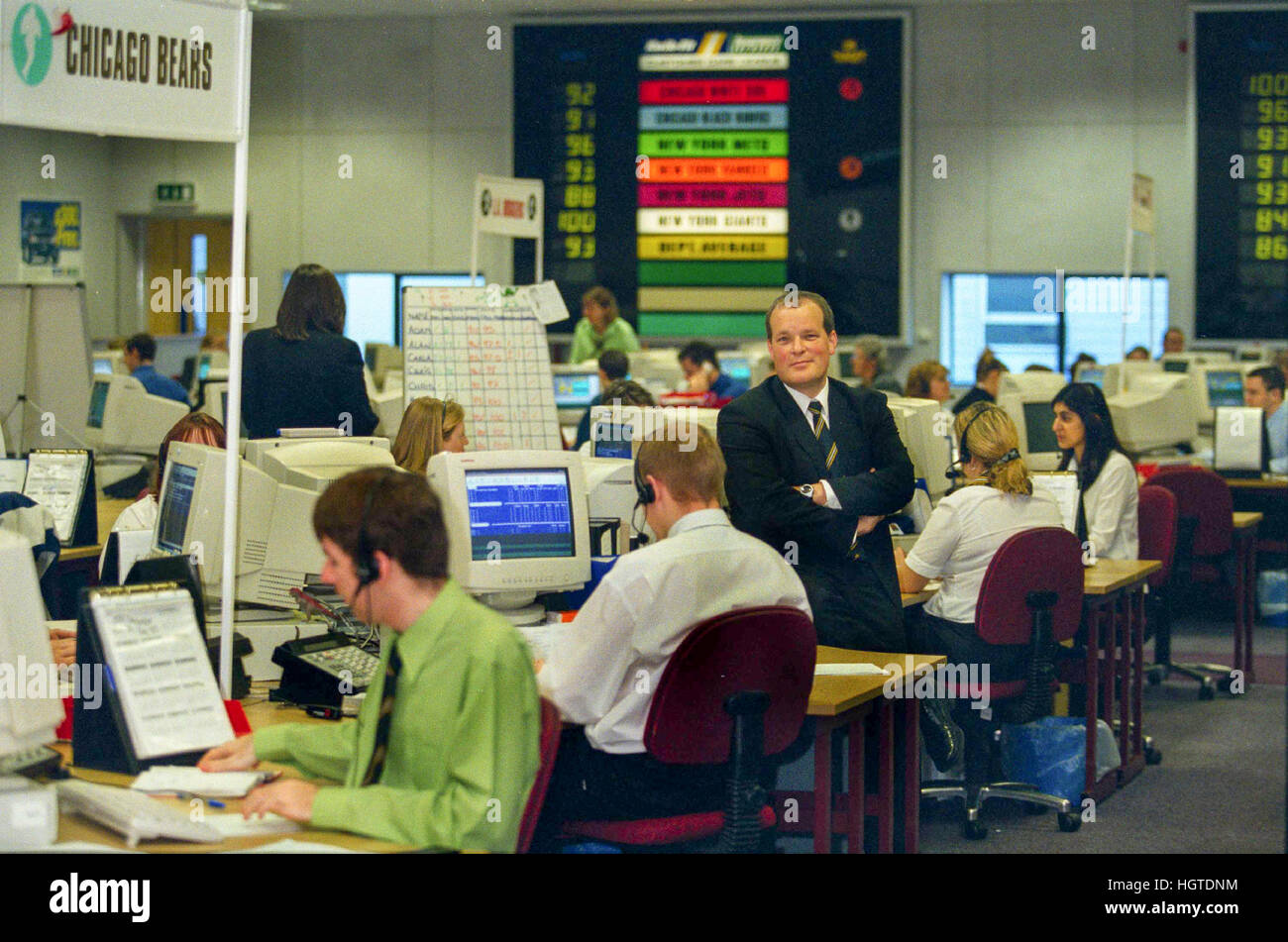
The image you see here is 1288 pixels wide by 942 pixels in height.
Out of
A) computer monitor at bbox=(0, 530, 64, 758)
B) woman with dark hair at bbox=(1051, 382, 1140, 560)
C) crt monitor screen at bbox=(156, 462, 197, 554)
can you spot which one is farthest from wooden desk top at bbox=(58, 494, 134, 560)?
woman with dark hair at bbox=(1051, 382, 1140, 560)

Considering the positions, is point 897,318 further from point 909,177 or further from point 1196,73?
point 1196,73

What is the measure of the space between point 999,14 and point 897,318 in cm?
249

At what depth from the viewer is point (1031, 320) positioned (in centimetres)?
1161

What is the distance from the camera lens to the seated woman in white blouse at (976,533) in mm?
4312

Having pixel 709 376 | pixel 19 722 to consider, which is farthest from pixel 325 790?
pixel 709 376

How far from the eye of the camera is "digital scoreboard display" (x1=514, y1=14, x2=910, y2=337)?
1100 cm

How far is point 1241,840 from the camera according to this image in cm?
429

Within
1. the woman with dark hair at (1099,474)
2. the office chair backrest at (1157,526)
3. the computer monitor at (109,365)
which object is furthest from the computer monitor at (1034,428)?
the computer monitor at (109,365)

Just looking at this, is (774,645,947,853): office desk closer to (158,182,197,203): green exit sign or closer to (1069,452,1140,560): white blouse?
(1069,452,1140,560): white blouse

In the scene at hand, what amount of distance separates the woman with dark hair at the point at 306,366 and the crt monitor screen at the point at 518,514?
151 cm

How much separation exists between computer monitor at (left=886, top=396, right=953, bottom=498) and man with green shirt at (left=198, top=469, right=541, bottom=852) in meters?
3.02

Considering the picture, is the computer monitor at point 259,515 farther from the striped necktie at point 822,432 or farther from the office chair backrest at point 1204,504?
the office chair backrest at point 1204,504

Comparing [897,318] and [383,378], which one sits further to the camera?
[897,318]
